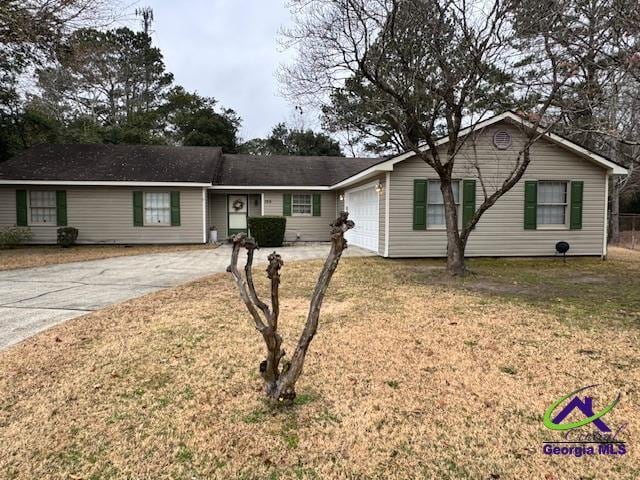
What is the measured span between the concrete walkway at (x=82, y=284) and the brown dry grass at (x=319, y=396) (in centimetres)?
51

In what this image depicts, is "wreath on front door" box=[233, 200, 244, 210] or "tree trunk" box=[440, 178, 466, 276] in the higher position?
"wreath on front door" box=[233, 200, 244, 210]

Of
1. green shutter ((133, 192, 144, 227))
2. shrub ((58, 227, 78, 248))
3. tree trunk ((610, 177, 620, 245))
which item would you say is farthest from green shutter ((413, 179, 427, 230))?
tree trunk ((610, 177, 620, 245))

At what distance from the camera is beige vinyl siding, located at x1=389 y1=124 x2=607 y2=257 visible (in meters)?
10.6

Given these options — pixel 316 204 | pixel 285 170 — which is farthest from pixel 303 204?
pixel 285 170

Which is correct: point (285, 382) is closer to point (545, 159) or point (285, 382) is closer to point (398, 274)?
point (398, 274)

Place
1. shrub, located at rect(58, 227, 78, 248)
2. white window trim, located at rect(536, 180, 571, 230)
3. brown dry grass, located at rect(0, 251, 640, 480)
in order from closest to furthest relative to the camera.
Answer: brown dry grass, located at rect(0, 251, 640, 480)
white window trim, located at rect(536, 180, 571, 230)
shrub, located at rect(58, 227, 78, 248)

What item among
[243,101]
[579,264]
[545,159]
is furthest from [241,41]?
[243,101]

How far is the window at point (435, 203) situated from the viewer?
426 inches

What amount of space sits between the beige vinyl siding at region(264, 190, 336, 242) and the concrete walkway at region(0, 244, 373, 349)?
14.2 feet

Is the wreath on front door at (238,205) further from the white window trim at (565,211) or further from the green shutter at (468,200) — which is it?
the white window trim at (565,211)

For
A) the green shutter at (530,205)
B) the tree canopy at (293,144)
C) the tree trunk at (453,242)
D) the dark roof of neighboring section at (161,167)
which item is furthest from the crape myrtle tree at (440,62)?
the tree canopy at (293,144)

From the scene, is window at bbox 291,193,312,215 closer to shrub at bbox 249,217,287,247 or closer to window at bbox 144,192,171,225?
shrub at bbox 249,217,287,247

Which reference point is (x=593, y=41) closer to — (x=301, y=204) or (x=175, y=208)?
(x=301, y=204)

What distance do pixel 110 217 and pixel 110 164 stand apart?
220cm
